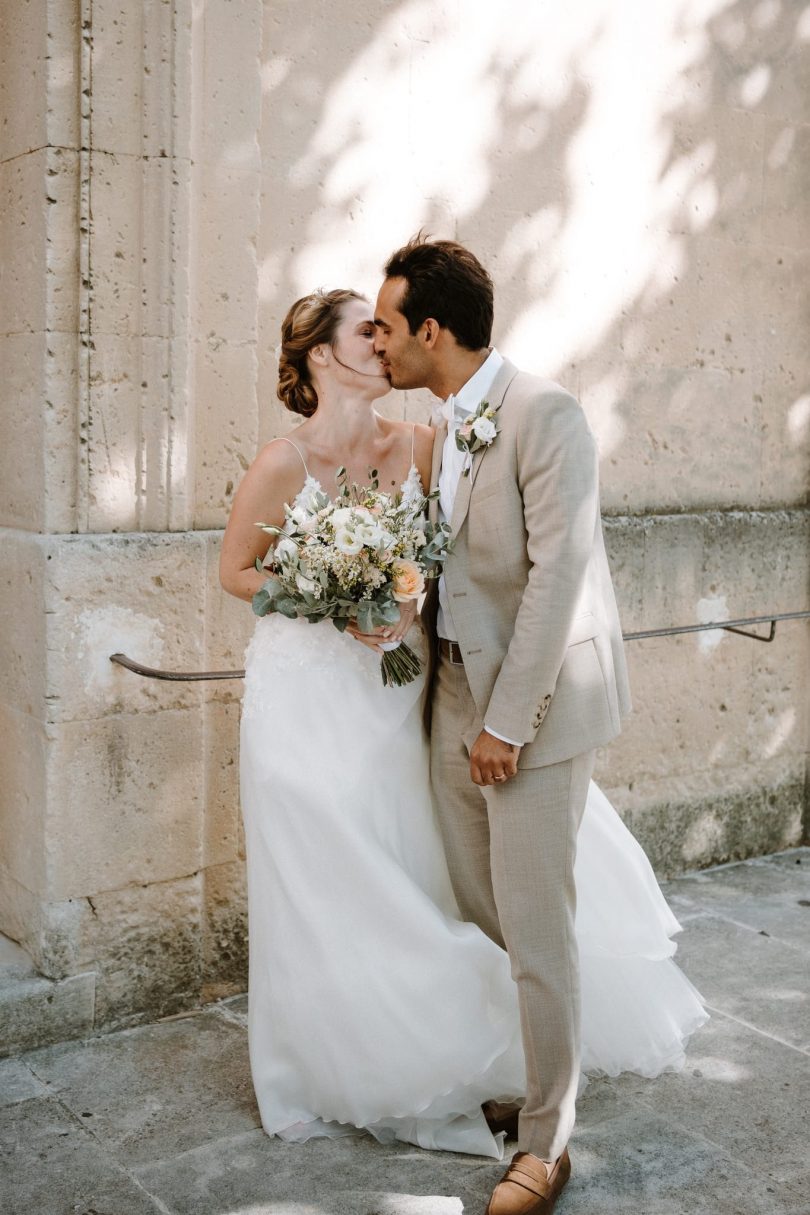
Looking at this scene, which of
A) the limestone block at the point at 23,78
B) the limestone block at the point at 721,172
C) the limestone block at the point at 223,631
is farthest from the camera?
the limestone block at the point at 721,172

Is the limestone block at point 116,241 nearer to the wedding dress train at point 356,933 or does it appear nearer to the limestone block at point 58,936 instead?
the wedding dress train at point 356,933

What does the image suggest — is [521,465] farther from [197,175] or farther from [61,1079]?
[61,1079]

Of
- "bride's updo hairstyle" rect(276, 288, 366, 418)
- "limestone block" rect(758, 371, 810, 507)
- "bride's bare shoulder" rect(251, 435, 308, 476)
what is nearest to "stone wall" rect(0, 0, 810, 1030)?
"limestone block" rect(758, 371, 810, 507)

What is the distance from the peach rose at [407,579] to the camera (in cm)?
320

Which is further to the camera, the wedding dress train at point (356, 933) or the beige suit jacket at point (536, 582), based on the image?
the wedding dress train at point (356, 933)

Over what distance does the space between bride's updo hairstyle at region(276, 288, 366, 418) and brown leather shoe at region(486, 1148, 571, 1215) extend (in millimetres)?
2108

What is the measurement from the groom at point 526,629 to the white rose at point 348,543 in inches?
9.8

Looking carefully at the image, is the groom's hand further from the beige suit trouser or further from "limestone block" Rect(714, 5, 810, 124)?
"limestone block" Rect(714, 5, 810, 124)

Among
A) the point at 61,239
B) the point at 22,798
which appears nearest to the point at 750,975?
the point at 22,798

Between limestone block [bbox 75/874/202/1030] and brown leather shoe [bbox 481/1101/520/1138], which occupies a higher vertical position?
limestone block [bbox 75/874/202/1030]

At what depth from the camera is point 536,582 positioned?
3104 mm

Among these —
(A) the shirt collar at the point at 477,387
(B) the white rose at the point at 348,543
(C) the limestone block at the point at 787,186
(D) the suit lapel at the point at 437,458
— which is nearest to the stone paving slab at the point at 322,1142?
(B) the white rose at the point at 348,543

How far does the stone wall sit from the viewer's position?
395 centimetres

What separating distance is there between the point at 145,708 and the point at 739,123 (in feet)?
11.8
